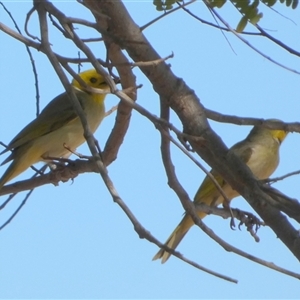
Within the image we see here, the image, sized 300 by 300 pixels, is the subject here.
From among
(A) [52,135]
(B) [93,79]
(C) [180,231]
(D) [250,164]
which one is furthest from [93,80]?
(C) [180,231]

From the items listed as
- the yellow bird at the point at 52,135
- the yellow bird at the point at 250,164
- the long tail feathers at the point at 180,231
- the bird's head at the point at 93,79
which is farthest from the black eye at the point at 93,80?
the long tail feathers at the point at 180,231

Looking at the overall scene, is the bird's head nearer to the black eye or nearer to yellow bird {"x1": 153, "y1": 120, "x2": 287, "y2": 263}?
the black eye

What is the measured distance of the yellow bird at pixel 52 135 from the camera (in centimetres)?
723

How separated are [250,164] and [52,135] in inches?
87.2

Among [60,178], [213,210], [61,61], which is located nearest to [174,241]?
[60,178]

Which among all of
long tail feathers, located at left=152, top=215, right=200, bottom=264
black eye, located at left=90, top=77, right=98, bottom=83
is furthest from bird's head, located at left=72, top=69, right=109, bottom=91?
long tail feathers, located at left=152, top=215, right=200, bottom=264

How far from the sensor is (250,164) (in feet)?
25.6

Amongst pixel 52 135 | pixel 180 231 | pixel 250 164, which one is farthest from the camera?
pixel 250 164

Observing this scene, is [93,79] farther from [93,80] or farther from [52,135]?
[52,135]

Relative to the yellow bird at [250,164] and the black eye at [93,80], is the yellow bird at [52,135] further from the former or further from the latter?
the yellow bird at [250,164]

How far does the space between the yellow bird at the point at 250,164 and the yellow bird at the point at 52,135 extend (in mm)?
1400

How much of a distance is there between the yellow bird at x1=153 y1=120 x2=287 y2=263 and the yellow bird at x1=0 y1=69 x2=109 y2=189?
1400 millimetres

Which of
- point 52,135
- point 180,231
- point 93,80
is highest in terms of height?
point 93,80

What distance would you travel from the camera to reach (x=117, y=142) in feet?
17.6
